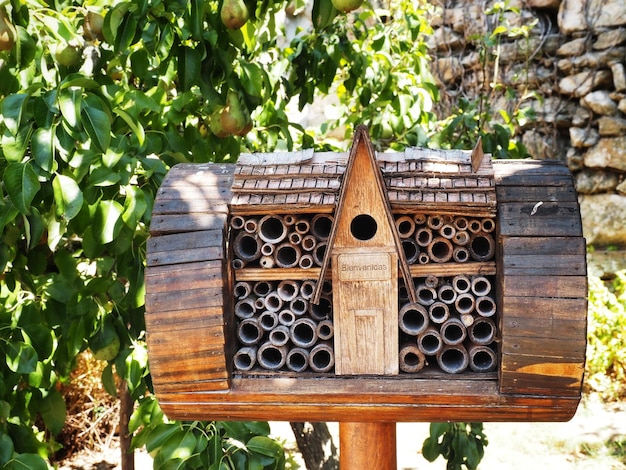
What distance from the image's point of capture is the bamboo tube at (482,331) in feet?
4.89

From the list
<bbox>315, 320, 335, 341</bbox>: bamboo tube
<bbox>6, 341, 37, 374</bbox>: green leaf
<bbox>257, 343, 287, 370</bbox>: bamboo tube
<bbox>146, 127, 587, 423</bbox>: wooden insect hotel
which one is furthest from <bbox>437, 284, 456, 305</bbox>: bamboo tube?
<bbox>6, 341, 37, 374</bbox>: green leaf

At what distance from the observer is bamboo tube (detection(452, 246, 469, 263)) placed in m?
1.51

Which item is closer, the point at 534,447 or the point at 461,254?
the point at 461,254

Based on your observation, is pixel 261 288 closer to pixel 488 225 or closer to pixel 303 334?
pixel 303 334

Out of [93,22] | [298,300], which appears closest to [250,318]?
[298,300]

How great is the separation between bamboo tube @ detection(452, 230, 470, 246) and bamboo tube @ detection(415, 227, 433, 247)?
47 millimetres

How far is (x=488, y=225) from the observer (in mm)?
1506

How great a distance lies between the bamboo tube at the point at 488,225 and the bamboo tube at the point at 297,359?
42cm

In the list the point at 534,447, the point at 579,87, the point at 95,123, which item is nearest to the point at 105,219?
the point at 95,123

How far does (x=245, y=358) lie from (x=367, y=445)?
1.23 ft

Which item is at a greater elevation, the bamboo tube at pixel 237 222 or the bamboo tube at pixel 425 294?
the bamboo tube at pixel 237 222

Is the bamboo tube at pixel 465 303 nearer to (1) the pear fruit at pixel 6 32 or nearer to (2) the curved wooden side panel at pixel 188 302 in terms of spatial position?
(2) the curved wooden side panel at pixel 188 302

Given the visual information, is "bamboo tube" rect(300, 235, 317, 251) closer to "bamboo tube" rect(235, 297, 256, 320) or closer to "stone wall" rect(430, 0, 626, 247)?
"bamboo tube" rect(235, 297, 256, 320)

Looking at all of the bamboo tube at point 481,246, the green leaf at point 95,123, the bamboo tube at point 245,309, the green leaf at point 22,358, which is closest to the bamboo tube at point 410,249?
the bamboo tube at point 481,246
